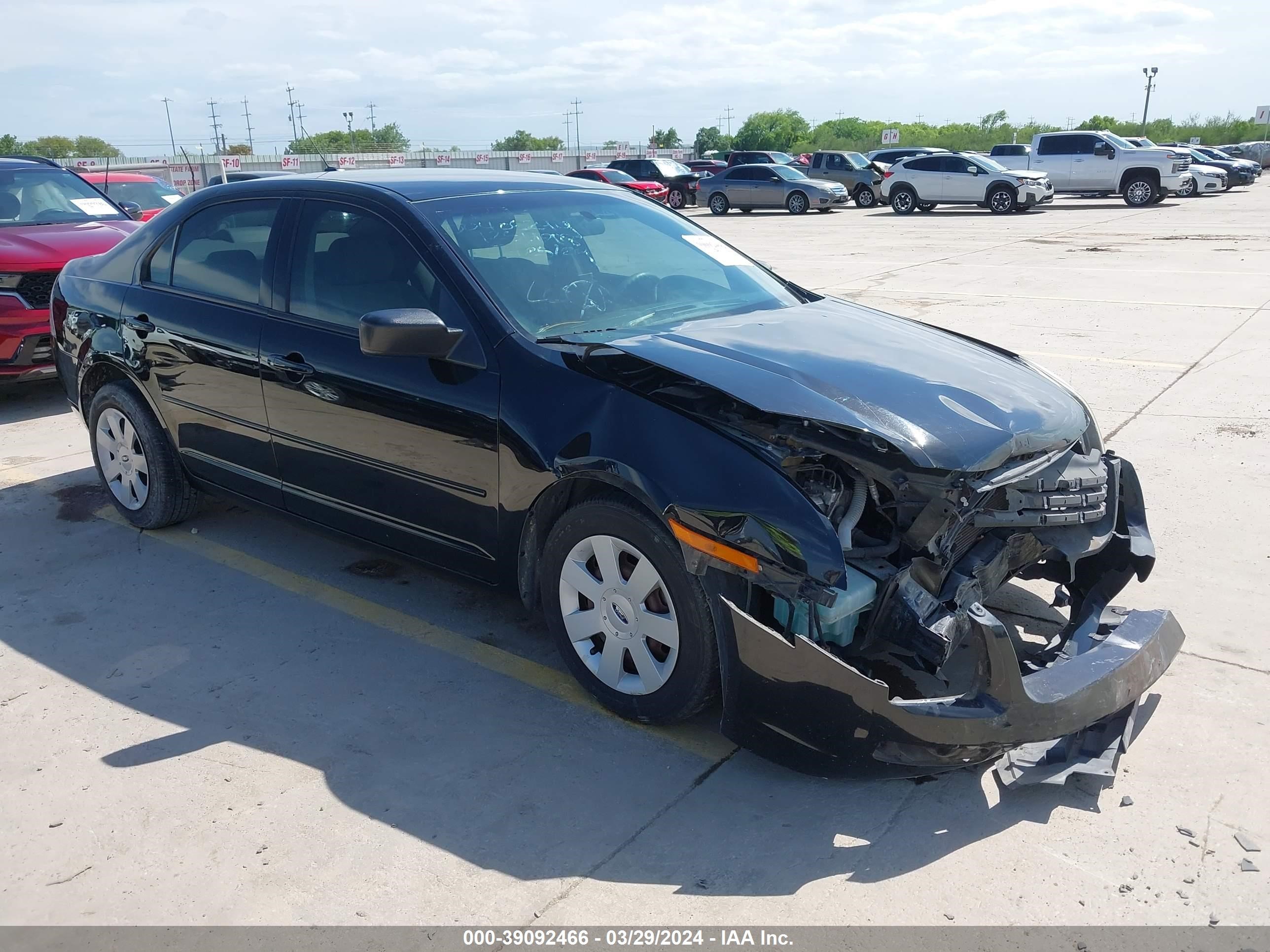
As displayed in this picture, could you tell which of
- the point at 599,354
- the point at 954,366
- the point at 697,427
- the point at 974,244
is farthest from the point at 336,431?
the point at 974,244

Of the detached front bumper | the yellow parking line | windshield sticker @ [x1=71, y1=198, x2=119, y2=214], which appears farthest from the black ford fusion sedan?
windshield sticker @ [x1=71, y1=198, x2=119, y2=214]

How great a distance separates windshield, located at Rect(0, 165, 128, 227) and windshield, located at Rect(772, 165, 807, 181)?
74.1 feet

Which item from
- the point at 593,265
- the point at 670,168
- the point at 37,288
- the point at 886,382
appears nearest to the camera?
the point at 886,382

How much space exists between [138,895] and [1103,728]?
2.80 meters

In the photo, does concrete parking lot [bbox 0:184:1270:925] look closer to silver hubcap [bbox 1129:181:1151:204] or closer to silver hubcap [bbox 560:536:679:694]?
silver hubcap [bbox 560:536:679:694]

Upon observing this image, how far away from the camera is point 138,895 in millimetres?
2740

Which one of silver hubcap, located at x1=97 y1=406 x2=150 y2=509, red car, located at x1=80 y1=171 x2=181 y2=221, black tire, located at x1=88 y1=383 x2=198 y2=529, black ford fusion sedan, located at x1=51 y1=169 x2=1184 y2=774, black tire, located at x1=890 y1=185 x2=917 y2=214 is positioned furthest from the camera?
black tire, located at x1=890 y1=185 x2=917 y2=214

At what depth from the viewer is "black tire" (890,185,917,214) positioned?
27766 mm

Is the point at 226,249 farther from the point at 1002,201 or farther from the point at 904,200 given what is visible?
the point at 904,200

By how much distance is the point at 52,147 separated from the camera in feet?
205

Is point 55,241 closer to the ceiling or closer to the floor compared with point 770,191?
closer to the ceiling

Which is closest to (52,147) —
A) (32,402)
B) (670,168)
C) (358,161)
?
(358,161)

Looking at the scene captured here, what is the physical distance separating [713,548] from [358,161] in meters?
44.6

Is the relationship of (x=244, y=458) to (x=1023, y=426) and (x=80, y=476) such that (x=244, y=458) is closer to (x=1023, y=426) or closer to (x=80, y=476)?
(x=80, y=476)
